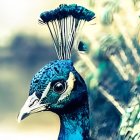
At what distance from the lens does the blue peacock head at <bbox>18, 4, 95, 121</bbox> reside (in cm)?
515

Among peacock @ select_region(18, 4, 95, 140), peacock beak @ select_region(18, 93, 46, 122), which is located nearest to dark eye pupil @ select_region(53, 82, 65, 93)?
peacock @ select_region(18, 4, 95, 140)

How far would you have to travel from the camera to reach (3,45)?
5.23 metres

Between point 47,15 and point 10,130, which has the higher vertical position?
point 47,15

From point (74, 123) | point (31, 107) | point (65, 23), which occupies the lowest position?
point (74, 123)

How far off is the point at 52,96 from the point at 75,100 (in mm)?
154

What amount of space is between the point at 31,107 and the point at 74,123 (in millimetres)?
336

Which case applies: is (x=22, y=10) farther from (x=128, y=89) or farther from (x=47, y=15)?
(x=128, y=89)

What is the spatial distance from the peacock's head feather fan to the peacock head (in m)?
0.09

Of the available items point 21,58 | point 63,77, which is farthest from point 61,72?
point 21,58

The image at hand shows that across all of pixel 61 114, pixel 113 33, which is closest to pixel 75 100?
pixel 61 114

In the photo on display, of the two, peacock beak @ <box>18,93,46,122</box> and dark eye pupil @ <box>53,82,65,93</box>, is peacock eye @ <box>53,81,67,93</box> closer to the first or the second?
dark eye pupil @ <box>53,82,65,93</box>

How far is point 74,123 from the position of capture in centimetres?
532

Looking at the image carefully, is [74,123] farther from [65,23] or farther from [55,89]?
[65,23]

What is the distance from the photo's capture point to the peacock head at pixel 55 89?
5137 millimetres
